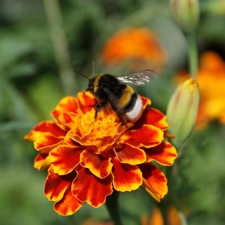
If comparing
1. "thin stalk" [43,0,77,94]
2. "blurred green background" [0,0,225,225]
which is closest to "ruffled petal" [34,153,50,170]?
"blurred green background" [0,0,225,225]

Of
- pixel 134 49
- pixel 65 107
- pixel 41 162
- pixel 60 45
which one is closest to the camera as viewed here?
pixel 41 162

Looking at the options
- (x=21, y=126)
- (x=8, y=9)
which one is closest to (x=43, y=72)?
(x=8, y=9)

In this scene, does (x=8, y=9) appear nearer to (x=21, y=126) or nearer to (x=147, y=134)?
(x=21, y=126)

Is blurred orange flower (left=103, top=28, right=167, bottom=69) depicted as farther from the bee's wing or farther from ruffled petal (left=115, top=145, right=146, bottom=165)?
ruffled petal (left=115, top=145, right=146, bottom=165)

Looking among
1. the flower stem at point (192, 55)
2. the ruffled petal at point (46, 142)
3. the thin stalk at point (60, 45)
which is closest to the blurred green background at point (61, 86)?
the thin stalk at point (60, 45)

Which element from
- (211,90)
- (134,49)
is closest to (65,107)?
(211,90)

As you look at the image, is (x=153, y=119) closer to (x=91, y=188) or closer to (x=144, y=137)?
(x=144, y=137)

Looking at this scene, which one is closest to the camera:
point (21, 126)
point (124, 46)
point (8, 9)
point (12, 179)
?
point (21, 126)
